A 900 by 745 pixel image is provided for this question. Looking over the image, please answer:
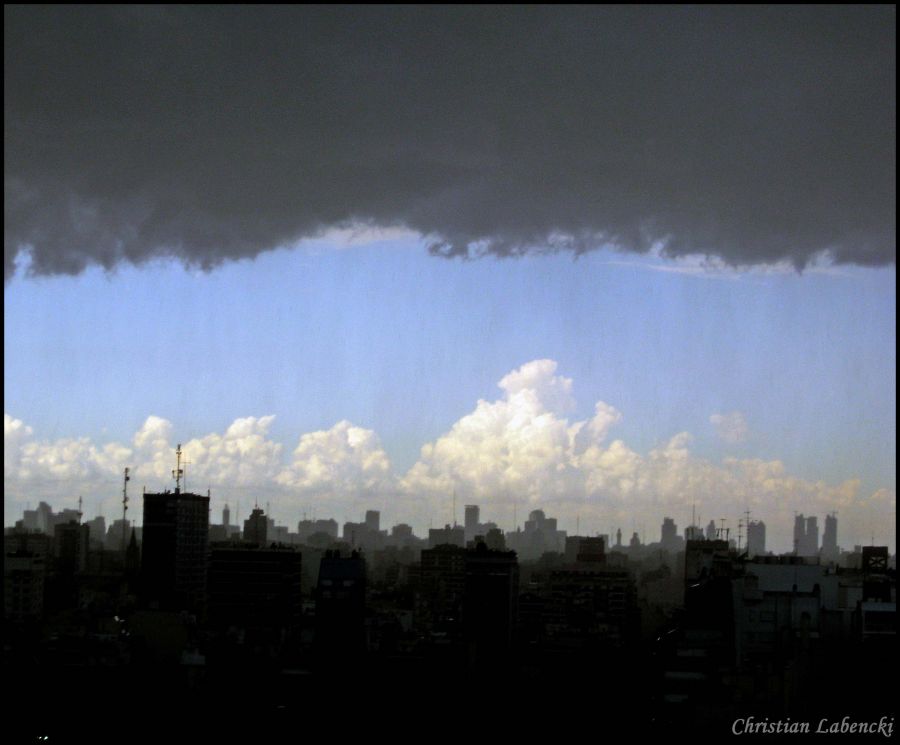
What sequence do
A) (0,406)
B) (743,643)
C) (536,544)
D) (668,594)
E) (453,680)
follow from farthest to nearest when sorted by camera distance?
(536,544) → (668,594) → (743,643) → (453,680) → (0,406)

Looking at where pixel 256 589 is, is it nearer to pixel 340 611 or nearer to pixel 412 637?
pixel 340 611

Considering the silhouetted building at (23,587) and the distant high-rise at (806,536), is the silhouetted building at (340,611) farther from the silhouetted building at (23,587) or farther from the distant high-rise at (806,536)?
the distant high-rise at (806,536)

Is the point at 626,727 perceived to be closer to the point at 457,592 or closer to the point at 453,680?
the point at 453,680

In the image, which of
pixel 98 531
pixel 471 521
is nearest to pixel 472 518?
pixel 471 521

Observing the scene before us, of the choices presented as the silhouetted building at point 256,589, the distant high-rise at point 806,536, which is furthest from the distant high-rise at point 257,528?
the distant high-rise at point 806,536

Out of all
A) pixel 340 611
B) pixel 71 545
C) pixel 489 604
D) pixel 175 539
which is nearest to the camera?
pixel 340 611

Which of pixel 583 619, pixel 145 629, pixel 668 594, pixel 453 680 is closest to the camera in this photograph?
pixel 453 680

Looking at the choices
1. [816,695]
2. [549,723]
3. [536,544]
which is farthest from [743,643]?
[536,544]

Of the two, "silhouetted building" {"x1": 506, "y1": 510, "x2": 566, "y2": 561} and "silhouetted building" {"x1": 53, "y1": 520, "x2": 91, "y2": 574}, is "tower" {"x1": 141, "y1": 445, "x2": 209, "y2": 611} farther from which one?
"silhouetted building" {"x1": 506, "y1": 510, "x2": 566, "y2": 561}

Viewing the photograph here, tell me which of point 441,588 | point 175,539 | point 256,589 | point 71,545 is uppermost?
point 175,539
